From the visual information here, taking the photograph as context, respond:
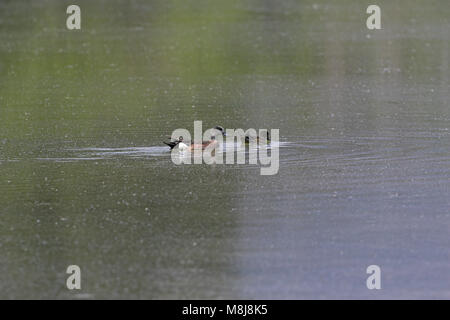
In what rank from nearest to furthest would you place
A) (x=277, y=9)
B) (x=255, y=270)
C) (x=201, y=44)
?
(x=255, y=270) → (x=201, y=44) → (x=277, y=9)

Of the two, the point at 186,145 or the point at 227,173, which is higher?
the point at 186,145

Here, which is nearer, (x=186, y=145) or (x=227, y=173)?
(x=227, y=173)

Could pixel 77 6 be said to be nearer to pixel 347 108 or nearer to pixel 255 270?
pixel 347 108

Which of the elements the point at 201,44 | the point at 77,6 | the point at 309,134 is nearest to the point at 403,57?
the point at 201,44

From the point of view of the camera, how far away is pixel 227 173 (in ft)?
48.6

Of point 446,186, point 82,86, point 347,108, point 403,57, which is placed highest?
point 403,57

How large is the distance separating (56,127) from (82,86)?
5.80 m

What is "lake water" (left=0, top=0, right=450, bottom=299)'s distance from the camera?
Result: 10.4 m

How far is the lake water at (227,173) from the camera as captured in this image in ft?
34.1

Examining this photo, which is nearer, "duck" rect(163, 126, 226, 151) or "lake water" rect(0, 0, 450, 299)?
"lake water" rect(0, 0, 450, 299)

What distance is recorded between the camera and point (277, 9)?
39.9 metres

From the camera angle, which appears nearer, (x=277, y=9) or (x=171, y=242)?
(x=171, y=242)

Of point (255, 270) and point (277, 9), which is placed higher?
point (277, 9)

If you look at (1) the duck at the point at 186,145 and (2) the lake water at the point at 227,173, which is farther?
(1) the duck at the point at 186,145
